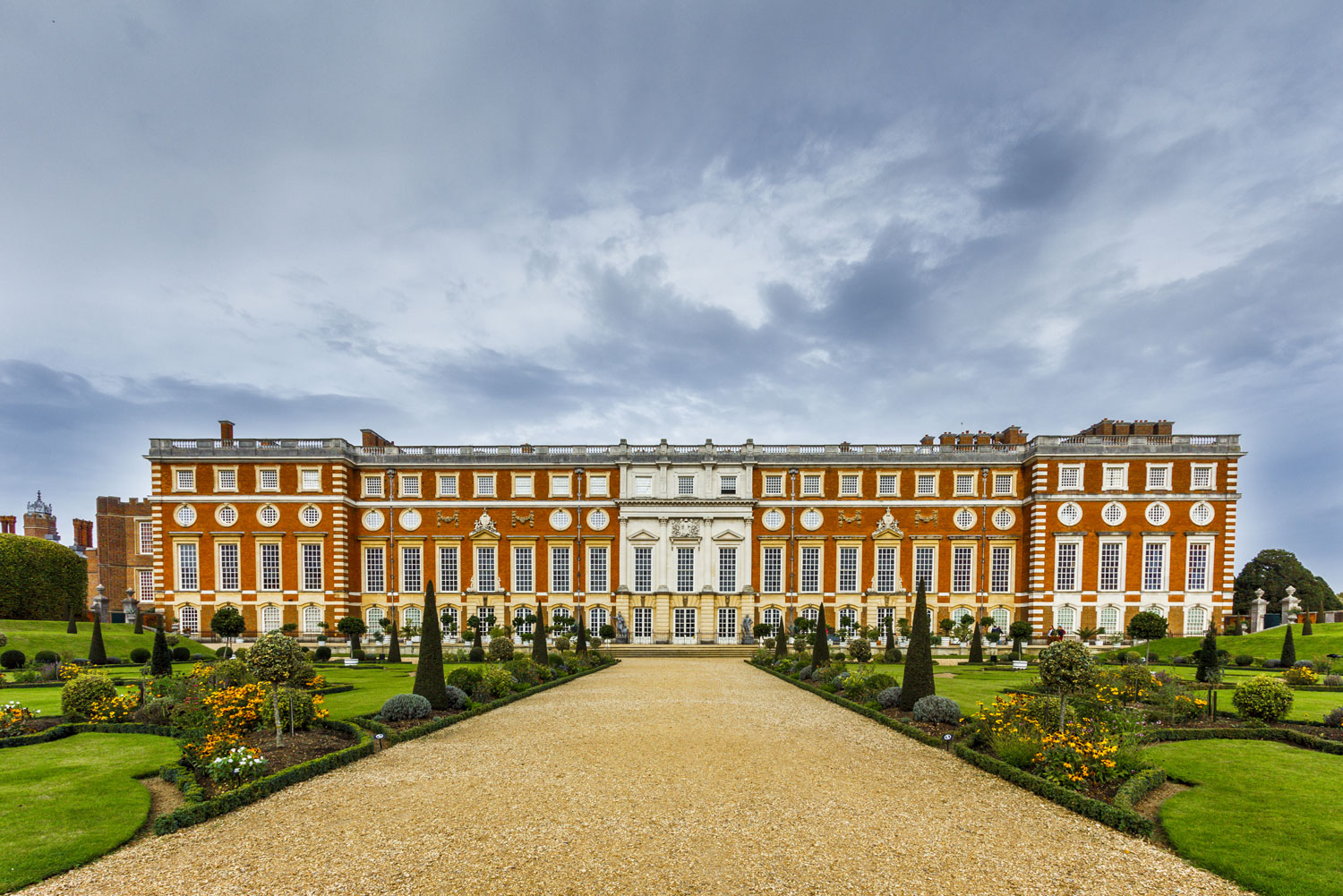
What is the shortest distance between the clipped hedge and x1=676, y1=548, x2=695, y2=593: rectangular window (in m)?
27.5

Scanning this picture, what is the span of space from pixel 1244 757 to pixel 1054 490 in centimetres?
3025

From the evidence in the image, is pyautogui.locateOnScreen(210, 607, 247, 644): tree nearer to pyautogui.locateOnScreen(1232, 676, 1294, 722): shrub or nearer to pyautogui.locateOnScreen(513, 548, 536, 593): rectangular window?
pyautogui.locateOnScreen(513, 548, 536, 593): rectangular window

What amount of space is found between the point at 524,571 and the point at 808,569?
18498mm

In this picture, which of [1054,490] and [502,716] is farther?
[1054,490]

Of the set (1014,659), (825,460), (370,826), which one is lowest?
(1014,659)

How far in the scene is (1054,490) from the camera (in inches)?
1540

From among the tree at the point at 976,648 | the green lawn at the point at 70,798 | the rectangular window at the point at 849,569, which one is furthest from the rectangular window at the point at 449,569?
the tree at the point at 976,648

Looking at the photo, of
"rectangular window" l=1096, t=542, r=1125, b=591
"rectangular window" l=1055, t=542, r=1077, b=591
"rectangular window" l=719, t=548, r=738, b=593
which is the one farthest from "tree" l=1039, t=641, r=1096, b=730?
"rectangular window" l=1096, t=542, r=1125, b=591

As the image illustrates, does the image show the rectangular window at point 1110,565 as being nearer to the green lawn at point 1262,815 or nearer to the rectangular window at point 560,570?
the green lawn at point 1262,815

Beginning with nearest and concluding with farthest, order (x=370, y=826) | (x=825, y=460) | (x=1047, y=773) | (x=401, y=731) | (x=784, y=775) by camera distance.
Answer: (x=370, y=826) < (x=1047, y=773) < (x=784, y=775) < (x=401, y=731) < (x=825, y=460)

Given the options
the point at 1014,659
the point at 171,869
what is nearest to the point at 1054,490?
the point at 1014,659

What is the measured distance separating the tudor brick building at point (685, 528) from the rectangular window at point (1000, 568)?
11 centimetres

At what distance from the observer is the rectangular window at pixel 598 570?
138 feet

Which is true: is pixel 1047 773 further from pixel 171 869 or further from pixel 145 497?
pixel 145 497
